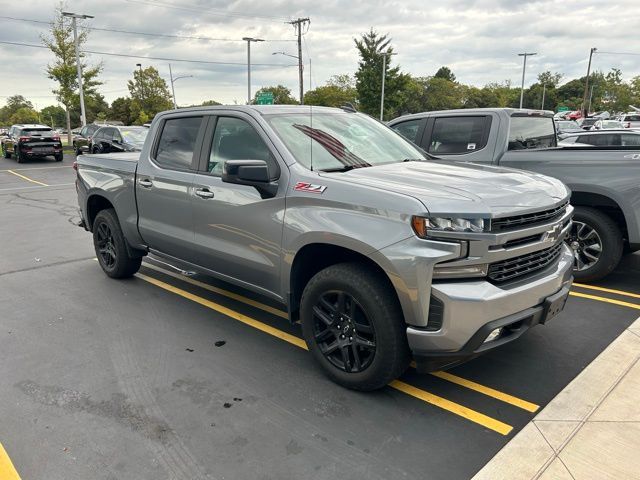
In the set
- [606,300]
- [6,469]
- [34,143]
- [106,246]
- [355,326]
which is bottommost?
[6,469]

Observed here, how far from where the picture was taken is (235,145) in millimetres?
3951

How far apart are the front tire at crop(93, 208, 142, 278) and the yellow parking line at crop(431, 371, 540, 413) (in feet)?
12.4

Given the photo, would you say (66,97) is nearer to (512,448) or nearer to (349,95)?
(512,448)

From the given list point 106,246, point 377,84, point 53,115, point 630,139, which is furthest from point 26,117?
point 630,139

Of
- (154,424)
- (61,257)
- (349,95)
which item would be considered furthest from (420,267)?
(349,95)

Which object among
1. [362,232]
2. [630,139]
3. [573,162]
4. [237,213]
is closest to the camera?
[362,232]

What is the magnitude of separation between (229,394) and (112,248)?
321 centimetres

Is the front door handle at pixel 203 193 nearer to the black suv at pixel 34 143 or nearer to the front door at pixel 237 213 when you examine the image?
the front door at pixel 237 213

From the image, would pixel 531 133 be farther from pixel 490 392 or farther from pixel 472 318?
pixel 472 318

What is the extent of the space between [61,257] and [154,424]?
4.83m

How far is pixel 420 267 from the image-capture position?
2697 millimetres

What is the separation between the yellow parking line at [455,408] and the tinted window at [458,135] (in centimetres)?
364

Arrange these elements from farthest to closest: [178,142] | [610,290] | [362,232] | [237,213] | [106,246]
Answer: [106,246] → [610,290] → [178,142] → [237,213] → [362,232]

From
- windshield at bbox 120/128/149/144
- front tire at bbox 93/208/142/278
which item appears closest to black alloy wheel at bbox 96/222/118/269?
front tire at bbox 93/208/142/278
